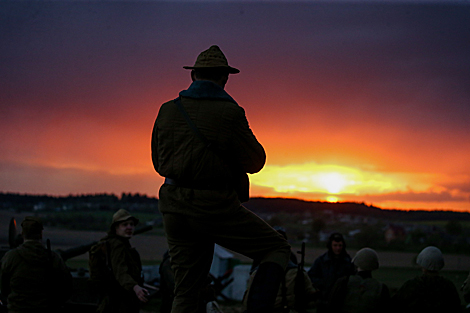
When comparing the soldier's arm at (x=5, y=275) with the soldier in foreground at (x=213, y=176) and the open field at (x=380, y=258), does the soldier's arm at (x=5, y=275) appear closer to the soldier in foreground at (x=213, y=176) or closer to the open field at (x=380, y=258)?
the soldier in foreground at (x=213, y=176)

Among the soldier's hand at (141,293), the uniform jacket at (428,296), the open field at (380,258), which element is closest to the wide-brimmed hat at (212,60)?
the uniform jacket at (428,296)

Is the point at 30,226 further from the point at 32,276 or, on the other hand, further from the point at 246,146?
the point at 246,146

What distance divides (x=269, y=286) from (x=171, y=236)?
63 cm

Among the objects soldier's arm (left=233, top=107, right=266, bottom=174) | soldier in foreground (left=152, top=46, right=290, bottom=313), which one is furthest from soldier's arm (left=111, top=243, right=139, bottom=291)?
soldier's arm (left=233, top=107, right=266, bottom=174)

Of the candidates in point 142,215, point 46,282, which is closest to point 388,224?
point 142,215

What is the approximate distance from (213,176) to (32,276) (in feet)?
14.3

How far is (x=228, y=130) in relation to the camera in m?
3.33

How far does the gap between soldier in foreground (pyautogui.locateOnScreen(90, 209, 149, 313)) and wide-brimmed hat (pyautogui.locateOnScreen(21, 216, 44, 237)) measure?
67 centimetres

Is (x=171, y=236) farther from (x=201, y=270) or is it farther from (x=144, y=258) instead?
(x=144, y=258)

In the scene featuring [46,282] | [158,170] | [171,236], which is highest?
[158,170]

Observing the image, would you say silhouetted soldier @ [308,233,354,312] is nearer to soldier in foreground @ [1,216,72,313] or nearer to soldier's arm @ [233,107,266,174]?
soldier in foreground @ [1,216,72,313]

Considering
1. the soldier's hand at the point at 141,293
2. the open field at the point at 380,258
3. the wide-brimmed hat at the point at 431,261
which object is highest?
the wide-brimmed hat at the point at 431,261

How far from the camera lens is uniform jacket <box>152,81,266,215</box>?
10.8ft

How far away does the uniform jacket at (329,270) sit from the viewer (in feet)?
28.2
